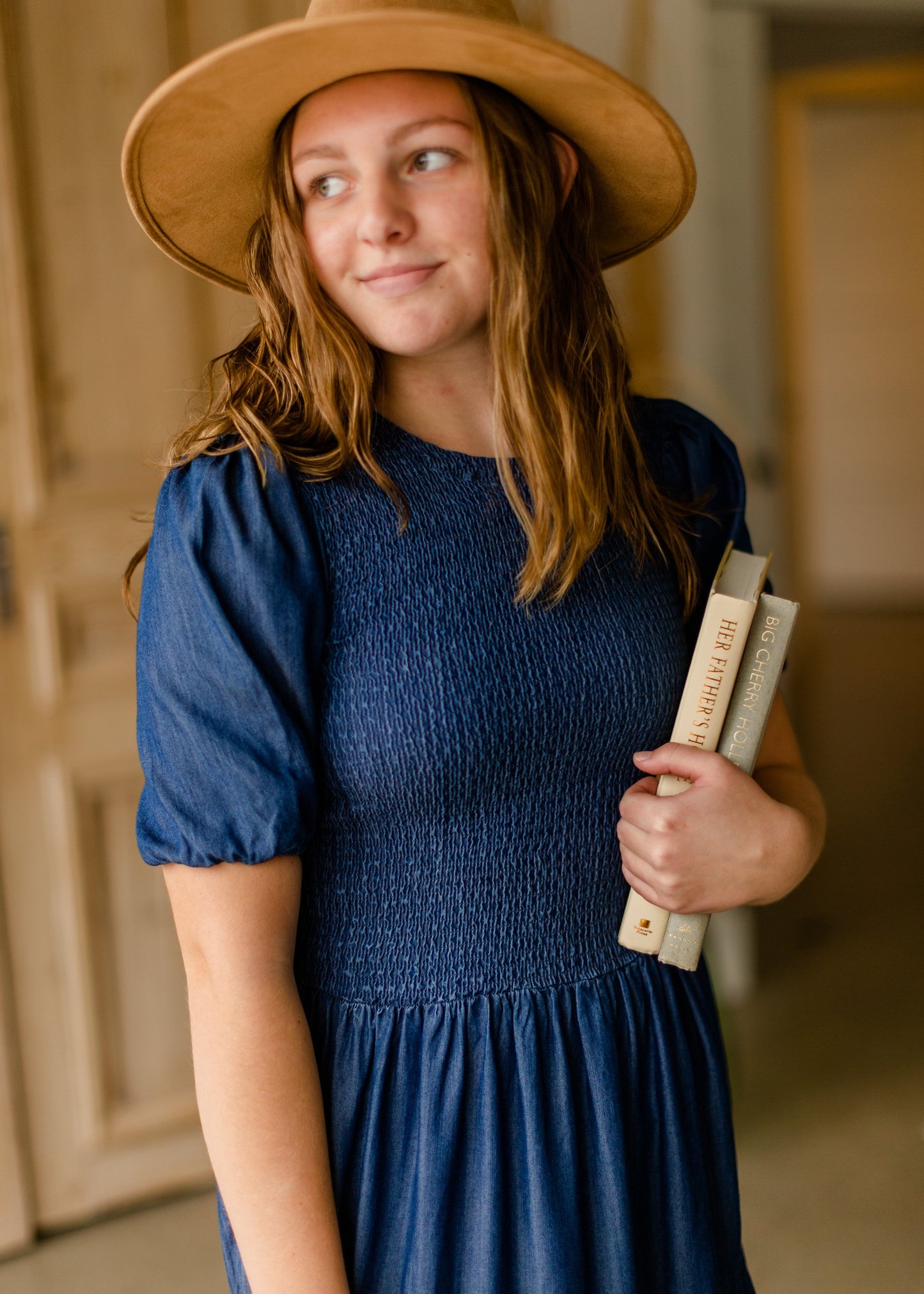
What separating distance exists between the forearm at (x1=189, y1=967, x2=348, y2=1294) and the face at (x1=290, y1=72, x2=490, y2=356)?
20.1 inches

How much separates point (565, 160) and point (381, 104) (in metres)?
0.21

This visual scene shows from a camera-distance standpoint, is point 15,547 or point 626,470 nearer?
point 626,470

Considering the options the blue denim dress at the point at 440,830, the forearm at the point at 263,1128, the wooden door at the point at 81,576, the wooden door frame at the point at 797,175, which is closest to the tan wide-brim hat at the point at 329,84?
the blue denim dress at the point at 440,830

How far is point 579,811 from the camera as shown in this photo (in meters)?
0.93

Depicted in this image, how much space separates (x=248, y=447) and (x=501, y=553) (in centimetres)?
21

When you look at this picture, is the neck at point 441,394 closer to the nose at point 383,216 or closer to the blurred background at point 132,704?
the nose at point 383,216

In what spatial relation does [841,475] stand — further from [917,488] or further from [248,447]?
[248,447]

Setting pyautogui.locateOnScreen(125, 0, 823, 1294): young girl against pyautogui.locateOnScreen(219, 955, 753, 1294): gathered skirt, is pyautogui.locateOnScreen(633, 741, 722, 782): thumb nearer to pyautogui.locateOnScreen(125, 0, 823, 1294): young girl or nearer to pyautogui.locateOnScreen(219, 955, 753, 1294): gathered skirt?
pyautogui.locateOnScreen(125, 0, 823, 1294): young girl

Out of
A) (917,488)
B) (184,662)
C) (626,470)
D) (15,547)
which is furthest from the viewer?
(917,488)

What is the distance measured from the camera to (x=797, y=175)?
5766 mm

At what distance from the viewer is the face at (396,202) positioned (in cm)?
83

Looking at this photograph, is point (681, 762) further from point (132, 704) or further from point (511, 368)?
point (132, 704)

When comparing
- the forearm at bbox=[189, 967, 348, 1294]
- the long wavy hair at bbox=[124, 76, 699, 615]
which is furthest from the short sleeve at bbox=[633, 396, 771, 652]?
the forearm at bbox=[189, 967, 348, 1294]

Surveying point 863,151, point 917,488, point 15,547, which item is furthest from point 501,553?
point 917,488
